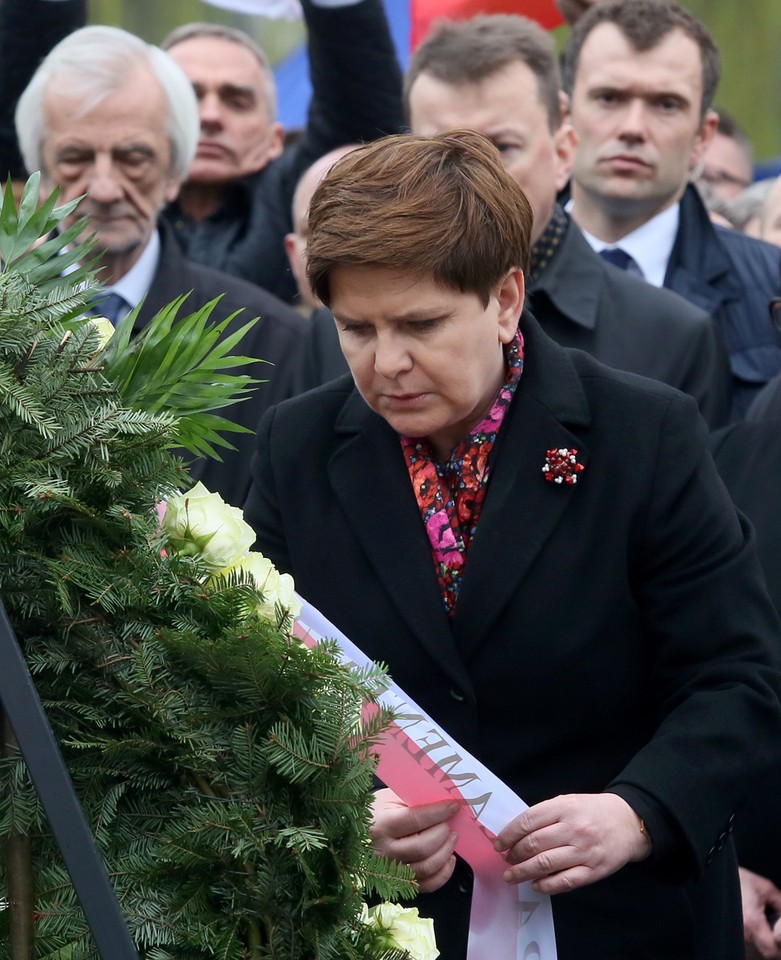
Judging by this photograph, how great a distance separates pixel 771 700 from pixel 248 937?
1015 millimetres

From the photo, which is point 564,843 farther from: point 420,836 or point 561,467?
point 561,467

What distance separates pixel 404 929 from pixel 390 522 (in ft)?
2.65

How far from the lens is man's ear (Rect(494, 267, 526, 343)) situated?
2.44 m

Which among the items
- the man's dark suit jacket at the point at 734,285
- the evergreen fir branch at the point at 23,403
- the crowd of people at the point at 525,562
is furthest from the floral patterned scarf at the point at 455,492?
the man's dark suit jacket at the point at 734,285

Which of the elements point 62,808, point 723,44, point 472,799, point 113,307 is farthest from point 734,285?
point 723,44

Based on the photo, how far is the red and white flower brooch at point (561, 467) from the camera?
2.49 meters

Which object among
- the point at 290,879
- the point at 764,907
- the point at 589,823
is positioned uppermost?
the point at 290,879

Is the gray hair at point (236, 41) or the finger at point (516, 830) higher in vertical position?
the gray hair at point (236, 41)

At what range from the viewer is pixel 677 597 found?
7.88 ft

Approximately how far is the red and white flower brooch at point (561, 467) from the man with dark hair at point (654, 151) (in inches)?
89.7

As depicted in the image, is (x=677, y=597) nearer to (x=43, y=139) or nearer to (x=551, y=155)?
(x=551, y=155)

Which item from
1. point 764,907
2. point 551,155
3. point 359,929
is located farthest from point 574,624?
point 551,155

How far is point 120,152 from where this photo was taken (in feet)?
15.0

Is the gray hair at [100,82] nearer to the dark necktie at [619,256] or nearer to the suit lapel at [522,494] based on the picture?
the dark necktie at [619,256]
